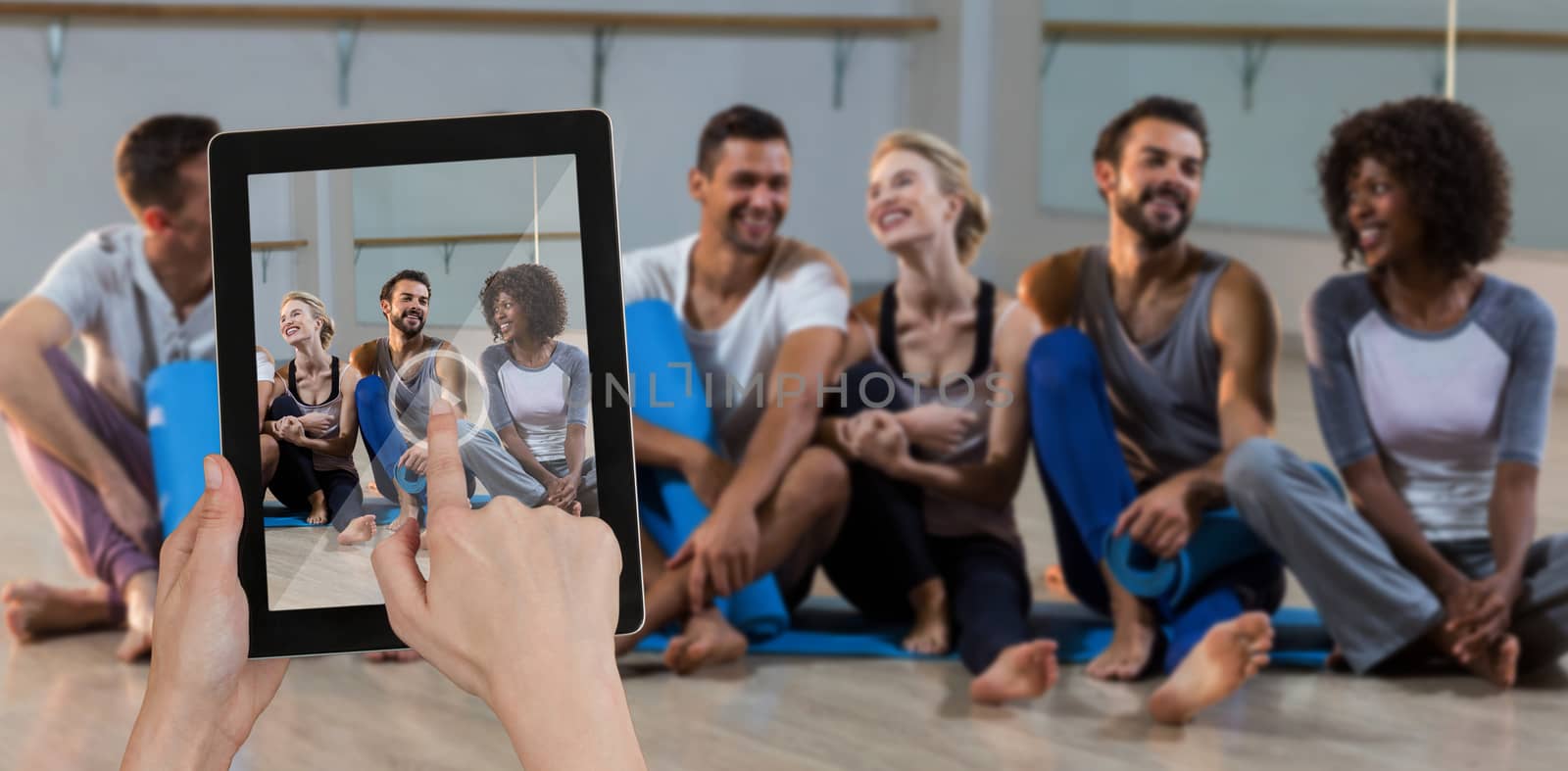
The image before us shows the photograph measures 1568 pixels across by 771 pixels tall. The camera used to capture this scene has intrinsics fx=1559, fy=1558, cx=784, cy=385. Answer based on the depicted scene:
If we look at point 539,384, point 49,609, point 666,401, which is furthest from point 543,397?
point 49,609

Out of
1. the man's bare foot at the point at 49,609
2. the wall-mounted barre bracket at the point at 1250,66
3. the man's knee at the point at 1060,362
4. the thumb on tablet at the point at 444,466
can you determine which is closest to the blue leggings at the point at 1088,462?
the man's knee at the point at 1060,362

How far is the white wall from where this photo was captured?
104 inches

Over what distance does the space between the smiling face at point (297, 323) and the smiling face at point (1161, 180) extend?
1.51 meters

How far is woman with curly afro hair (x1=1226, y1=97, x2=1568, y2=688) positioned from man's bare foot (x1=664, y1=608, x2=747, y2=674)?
67 cm

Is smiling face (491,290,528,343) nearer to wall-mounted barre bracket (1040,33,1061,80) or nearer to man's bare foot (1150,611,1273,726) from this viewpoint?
man's bare foot (1150,611,1273,726)

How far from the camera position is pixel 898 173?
206 centimetres

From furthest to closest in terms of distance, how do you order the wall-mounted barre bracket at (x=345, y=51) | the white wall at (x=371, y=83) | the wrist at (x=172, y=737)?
1. the wall-mounted barre bracket at (x=345, y=51)
2. the white wall at (x=371, y=83)
3. the wrist at (x=172, y=737)

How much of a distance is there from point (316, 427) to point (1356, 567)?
157 centimetres

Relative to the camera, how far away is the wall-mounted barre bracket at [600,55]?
3.88 m

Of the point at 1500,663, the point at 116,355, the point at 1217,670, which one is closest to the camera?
the point at 1217,670

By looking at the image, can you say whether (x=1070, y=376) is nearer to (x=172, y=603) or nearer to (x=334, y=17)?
(x=172, y=603)

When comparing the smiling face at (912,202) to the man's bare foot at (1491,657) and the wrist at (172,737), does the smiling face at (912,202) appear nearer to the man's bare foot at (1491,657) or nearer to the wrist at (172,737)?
the man's bare foot at (1491,657)

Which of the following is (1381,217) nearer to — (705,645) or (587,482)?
(705,645)

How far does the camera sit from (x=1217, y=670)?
1.78 m
